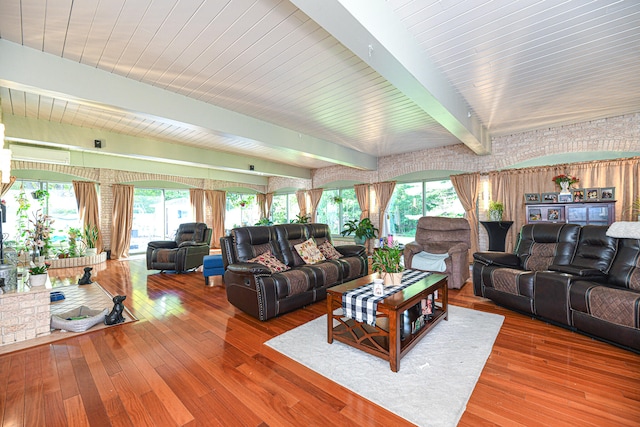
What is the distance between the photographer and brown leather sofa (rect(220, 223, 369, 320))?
3053mm

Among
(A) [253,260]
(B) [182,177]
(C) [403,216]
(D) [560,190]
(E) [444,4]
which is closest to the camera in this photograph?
(E) [444,4]

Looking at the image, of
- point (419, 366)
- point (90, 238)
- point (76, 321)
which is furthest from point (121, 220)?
point (419, 366)

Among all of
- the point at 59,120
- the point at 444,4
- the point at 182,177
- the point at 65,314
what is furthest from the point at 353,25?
the point at 182,177

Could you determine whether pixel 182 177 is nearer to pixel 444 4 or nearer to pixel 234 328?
pixel 234 328

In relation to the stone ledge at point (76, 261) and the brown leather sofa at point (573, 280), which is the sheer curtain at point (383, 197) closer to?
the brown leather sofa at point (573, 280)

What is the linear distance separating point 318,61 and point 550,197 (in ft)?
16.1

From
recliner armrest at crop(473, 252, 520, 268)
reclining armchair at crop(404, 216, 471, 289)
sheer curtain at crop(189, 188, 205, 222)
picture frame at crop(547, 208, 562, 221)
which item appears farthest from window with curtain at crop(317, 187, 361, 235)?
recliner armrest at crop(473, 252, 520, 268)

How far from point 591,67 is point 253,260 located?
172 inches

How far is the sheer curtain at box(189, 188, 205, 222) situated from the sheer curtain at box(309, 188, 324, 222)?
374 centimetres

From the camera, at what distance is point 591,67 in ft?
9.61

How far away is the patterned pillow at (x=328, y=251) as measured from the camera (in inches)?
172

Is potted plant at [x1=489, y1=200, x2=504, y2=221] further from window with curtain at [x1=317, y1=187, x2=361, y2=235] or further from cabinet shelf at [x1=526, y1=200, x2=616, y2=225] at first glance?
window with curtain at [x1=317, y1=187, x2=361, y2=235]

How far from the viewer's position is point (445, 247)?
4633 mm

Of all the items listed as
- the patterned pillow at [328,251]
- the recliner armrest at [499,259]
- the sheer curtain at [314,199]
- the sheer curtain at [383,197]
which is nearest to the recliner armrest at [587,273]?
the recliner armrest at [499,259]
